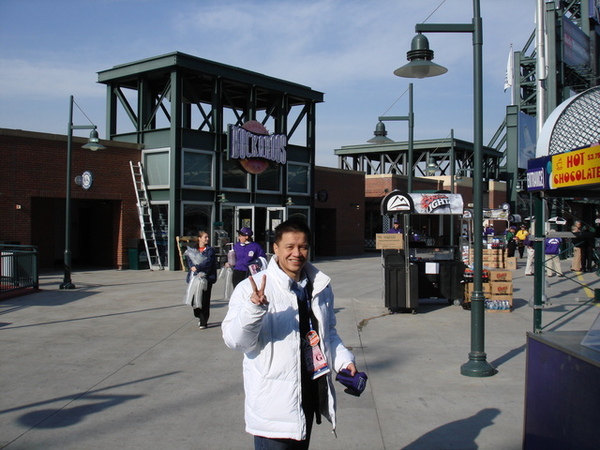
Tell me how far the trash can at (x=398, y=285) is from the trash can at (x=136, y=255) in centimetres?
1315

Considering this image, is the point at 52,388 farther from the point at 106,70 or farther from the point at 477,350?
the point at 106,70

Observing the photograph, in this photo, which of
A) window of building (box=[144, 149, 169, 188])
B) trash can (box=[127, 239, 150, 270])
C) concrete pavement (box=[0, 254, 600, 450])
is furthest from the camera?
window of building (box=[144, 149, 169, 188])

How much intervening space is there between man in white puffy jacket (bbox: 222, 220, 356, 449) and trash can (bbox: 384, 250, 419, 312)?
8.55m

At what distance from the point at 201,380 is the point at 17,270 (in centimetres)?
942

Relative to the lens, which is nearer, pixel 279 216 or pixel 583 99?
pixel 583 99

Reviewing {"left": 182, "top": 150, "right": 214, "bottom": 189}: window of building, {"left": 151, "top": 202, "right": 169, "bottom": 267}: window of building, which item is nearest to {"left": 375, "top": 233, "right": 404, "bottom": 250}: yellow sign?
{"left": 151, "top": 202, "right": 169, "bottom": 267}: window of building

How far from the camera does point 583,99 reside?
491 cm

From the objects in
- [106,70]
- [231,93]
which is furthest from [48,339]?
[231,93]

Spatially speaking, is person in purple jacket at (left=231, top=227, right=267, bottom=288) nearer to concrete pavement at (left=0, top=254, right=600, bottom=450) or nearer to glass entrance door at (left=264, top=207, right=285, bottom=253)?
concrete pavement at (left=0, top=254, right=600, bottom=450)

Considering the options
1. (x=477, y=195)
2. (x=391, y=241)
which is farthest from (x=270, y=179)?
(x=477, y=195)

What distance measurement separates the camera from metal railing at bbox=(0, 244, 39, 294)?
45.9 ft

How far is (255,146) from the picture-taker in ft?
82.4

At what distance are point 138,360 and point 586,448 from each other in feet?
19.5

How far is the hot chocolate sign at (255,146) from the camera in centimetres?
2422
